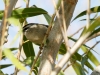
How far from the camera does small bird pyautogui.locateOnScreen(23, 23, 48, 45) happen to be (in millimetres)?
938

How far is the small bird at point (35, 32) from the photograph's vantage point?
94 cm

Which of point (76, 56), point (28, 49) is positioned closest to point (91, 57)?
point (76, 56)

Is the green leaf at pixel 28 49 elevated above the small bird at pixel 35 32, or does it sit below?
below

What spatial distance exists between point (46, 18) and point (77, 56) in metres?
0.18

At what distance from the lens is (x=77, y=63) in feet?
3.70

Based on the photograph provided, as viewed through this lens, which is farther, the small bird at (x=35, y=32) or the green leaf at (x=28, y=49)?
the green leaf at (x=28, y=49)

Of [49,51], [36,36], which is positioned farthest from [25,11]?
[49,51]

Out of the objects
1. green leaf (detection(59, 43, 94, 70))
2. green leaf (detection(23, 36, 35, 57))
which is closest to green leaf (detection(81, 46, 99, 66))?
green leaf (detection(59, 43, 94, 70))

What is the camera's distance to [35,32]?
962 millimetres

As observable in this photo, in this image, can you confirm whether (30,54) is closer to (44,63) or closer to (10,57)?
(44,63)

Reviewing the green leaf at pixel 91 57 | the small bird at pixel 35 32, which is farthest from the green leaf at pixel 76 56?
the small bird at pixel 35 32

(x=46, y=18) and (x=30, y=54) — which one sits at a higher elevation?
(x=46, y=18)

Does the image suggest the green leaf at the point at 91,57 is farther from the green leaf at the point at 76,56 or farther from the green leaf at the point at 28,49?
the green leaf at the point at 28,49

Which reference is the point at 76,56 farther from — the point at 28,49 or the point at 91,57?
the point at 28,49
